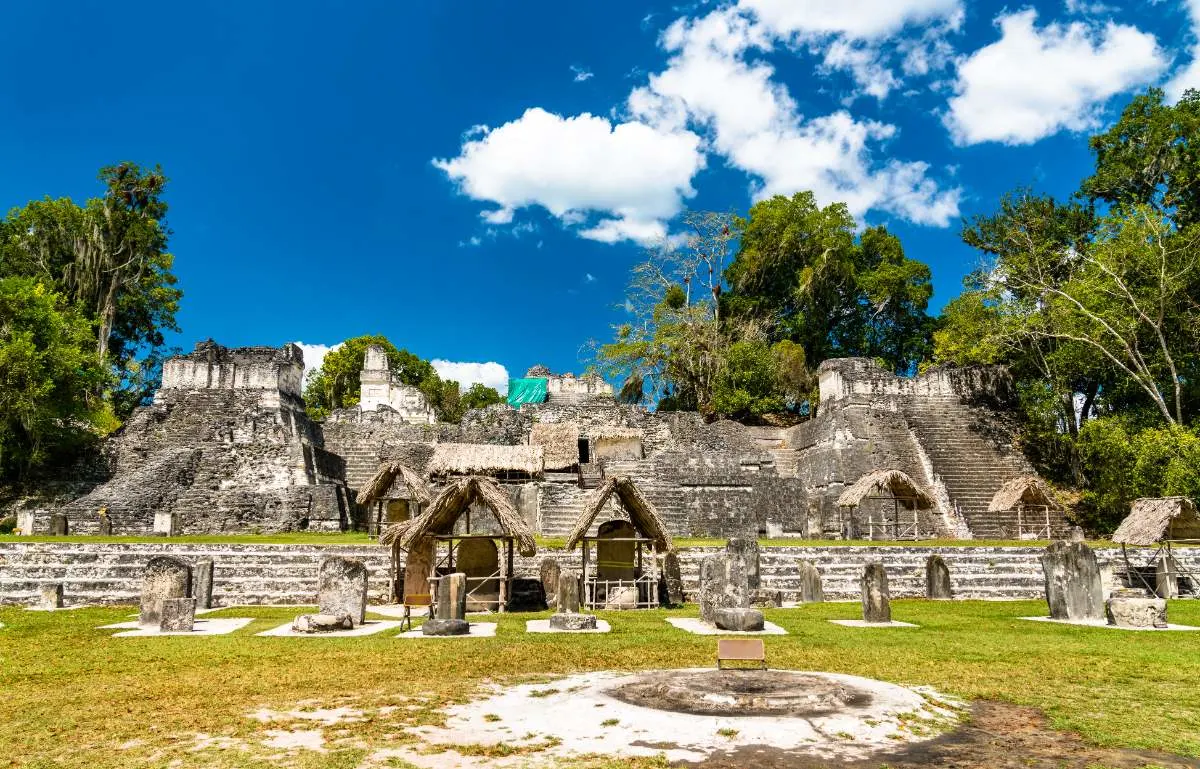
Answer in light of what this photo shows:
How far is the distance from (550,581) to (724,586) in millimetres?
3180

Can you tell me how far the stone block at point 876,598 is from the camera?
35.0 feet

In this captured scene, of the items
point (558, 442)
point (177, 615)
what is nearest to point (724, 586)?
point (177, 615)

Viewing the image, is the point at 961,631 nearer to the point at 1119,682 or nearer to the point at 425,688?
the point at 1119,682

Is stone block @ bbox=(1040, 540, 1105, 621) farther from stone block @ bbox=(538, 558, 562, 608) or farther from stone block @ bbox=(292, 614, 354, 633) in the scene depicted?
stone block @ bbox=(292, 614, 354, 633)

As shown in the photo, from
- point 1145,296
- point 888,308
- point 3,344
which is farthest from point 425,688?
point 888,308

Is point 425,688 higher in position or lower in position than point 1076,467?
lower

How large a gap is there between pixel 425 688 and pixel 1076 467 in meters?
25.2

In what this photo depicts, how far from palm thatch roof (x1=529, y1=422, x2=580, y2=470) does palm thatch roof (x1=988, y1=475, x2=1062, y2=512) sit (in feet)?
40.6

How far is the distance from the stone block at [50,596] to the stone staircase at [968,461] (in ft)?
69.4

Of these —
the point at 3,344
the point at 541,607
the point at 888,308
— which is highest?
the point at 888,308

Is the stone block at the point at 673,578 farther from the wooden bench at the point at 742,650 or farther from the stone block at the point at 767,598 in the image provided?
the wooden bench at the point at 742,650

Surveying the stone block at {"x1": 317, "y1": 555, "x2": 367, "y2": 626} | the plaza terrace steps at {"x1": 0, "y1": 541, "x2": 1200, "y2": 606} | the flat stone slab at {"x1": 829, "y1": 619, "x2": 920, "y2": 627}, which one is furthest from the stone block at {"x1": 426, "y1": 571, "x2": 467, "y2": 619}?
the flat stone slab at {"x1": 829, "y1": 619, "x2": 920, "y2": 627}

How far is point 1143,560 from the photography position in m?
15.8

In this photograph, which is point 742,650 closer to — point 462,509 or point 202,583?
point 462,509
